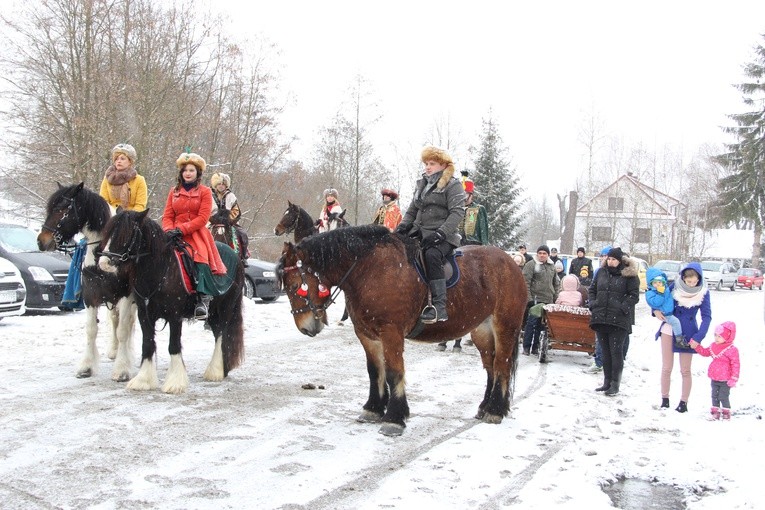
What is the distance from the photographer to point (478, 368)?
9.54 meters

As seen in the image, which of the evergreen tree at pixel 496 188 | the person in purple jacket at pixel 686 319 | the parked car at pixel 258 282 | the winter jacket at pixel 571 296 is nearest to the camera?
the person in purple jacket at pixel 686 319

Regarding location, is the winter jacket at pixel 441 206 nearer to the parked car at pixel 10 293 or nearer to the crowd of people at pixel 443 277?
the crowd of people at pixel 443 277

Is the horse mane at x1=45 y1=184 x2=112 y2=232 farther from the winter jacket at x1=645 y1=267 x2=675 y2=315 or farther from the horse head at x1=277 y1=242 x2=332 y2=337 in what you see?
the winter jacket at x1=645 y1=267 x2=675 y2=315

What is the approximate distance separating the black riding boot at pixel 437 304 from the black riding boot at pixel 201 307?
9.25ft

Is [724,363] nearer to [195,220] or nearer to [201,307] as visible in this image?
[201,307]

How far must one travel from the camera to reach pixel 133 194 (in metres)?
7.95

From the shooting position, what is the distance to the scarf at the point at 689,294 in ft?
25.0

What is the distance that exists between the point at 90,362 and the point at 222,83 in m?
22.3

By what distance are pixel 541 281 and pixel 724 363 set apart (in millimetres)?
4975

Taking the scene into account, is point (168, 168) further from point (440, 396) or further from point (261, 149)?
point (440, 396)

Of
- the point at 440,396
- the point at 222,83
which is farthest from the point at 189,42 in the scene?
the point at 440,396

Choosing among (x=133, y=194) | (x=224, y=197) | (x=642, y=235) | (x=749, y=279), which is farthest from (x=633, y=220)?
(x=133, y=194)

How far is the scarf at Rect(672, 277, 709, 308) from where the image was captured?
→ 761 centimetres

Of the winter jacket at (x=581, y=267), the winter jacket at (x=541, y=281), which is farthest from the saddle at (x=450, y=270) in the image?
the winter jacket at (x=581, y=267)
